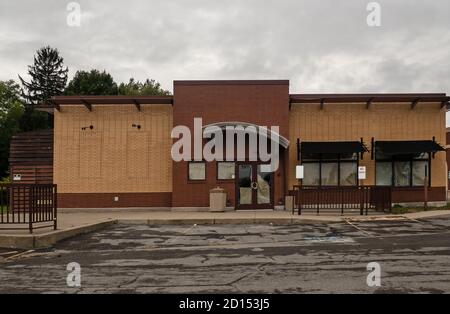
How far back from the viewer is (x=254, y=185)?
78.8 ft

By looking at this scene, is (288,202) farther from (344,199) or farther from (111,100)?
(111,100)

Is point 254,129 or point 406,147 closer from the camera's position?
point 254,129

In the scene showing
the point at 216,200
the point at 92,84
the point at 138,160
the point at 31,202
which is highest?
the point at 92,84

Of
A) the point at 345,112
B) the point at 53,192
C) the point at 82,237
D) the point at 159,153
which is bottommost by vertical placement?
the point at 82,237

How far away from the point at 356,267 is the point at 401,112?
17.2 metres

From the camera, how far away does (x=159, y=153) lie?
80.5 feet

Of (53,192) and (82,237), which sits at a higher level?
(53,192)

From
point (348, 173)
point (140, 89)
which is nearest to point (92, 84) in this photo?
point (140, 89)

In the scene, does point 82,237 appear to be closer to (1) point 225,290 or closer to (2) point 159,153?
(1) point 225,290

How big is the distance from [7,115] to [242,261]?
7305 centimetres

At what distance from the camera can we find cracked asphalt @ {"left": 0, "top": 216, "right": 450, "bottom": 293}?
7957mm

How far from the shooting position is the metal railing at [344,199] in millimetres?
20547

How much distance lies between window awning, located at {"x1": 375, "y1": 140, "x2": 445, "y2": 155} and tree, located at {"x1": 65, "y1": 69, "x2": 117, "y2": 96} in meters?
49.4
